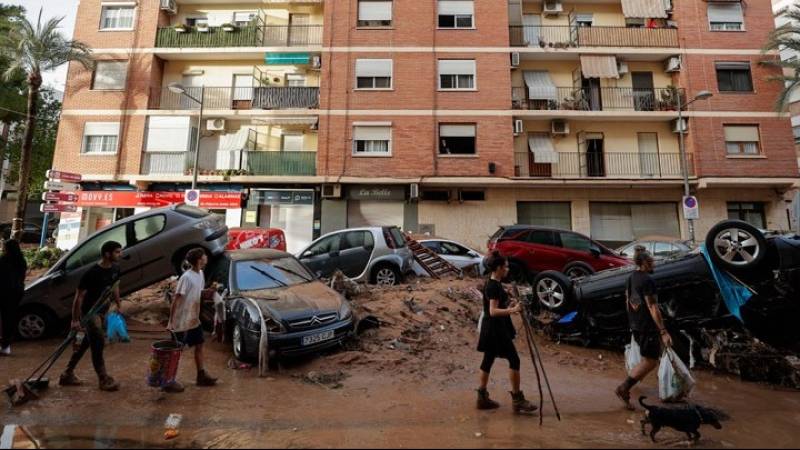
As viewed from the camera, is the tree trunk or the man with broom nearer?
the man with broom

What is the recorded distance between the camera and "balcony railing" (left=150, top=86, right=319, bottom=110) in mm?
19547

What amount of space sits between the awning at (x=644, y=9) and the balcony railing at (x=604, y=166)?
6868mm

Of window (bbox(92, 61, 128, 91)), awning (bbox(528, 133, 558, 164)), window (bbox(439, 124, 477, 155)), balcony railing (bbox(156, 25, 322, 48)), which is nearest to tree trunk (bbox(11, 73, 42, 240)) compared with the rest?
window (bbox(92, 61, 128, 91))

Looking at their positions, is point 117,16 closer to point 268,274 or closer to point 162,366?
point 268,274

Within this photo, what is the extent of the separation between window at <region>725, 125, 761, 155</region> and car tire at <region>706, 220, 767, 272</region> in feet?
57.3

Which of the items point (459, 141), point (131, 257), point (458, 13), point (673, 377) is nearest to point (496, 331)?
point (673, 377)

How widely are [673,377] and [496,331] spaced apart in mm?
1876

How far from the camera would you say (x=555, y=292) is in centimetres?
674

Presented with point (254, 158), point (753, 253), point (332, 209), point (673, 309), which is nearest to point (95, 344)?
point (673, 309)

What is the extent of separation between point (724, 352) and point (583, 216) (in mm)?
13781

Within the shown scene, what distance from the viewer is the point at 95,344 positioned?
5035 millimetres

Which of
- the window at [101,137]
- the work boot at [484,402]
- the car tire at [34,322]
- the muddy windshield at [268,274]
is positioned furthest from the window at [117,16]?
the work boot at [484,402]

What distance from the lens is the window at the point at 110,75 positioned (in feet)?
65.9

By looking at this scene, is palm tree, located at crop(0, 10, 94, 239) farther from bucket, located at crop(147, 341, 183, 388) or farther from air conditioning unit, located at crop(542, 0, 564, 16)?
air conditioning unit, located at crop(542, 0, 564, 16)
